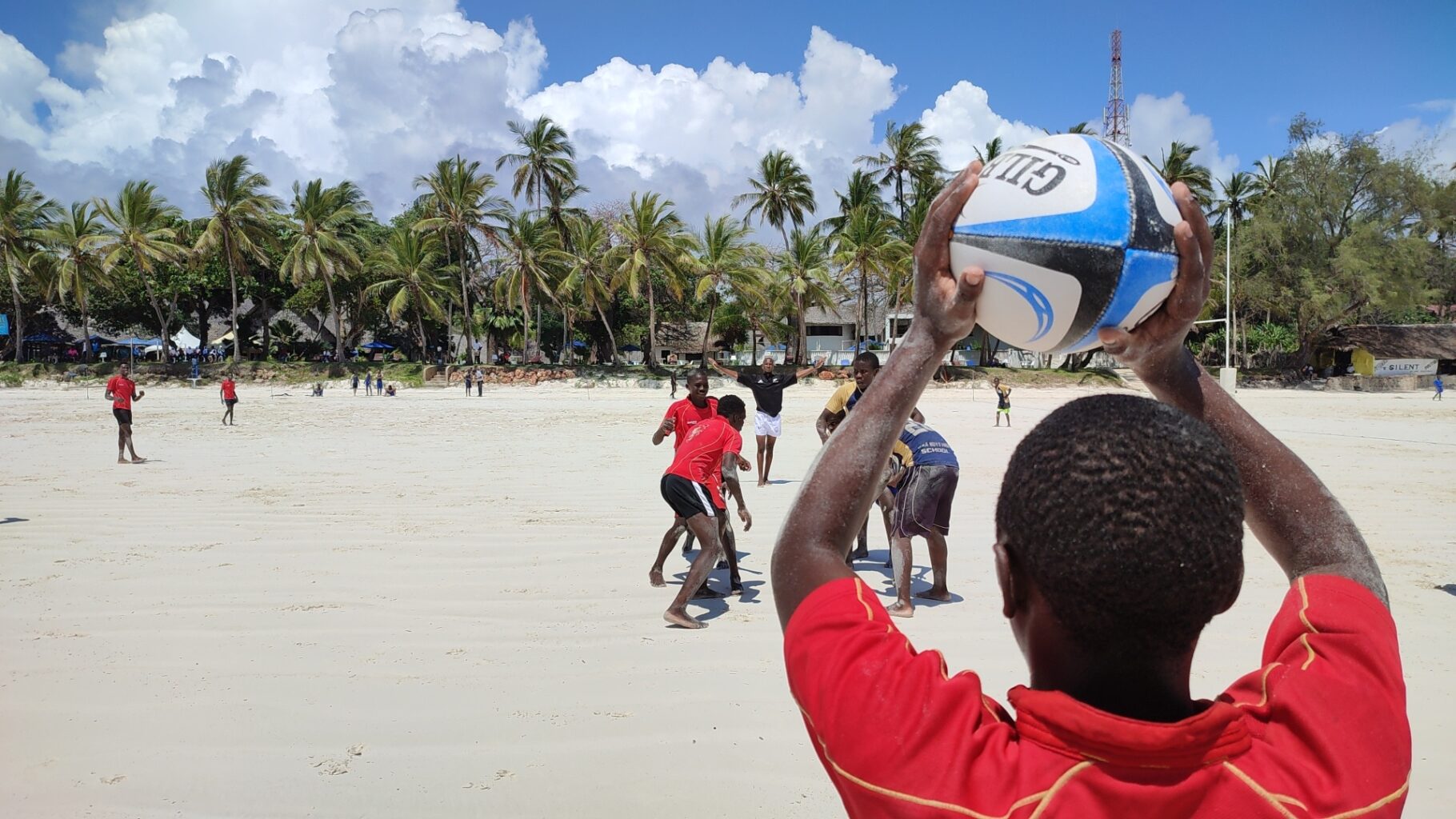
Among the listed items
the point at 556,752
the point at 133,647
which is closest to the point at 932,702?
the point at 556,752

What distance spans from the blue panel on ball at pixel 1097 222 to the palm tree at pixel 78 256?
50.2 m

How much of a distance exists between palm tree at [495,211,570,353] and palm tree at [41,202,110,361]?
748 inches

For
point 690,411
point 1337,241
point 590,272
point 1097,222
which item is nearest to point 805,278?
point 590,272

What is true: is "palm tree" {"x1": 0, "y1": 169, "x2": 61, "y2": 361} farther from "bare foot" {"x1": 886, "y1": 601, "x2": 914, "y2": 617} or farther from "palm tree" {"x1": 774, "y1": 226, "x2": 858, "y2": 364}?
"bare foot" {"x1": 886, "y1": 601, "x2": 914, "y2": 617}

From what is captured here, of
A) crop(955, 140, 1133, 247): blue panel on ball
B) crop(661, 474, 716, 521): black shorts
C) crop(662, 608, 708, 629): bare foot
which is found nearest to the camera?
crop(955, 140, 1133, 247): blue panel on ball

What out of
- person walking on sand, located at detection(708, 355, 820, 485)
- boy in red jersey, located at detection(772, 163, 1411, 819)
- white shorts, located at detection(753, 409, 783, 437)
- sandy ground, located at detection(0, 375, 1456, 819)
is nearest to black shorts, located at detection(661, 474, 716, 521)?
sandy ground, located at detection(0, 375, 1456, 819)

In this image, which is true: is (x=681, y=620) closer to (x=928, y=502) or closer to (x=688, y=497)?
(x=688, y=497)

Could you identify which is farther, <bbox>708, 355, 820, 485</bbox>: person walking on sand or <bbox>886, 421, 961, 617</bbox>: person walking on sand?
<bbox>708, 355, 820, 485</bbox>: person walking on sand

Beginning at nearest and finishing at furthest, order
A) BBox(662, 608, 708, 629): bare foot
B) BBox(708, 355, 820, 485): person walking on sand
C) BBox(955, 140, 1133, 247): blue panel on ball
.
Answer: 1. BBox(955, 140, 1133, 247): blue panel on ball
2. BBox(662, 608, 708, 629): bare foot
3. BBox(708, 355, 820, 485): person walking on sand

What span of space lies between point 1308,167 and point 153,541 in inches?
2064

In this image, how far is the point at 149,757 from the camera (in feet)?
12.7

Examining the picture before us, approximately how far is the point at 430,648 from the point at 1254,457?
4.80 metres

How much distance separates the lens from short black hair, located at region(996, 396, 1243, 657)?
109cm

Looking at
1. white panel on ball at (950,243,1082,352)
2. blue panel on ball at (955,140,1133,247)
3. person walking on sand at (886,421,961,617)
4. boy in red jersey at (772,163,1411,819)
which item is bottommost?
person walking on sand at (886,421,961,617)
